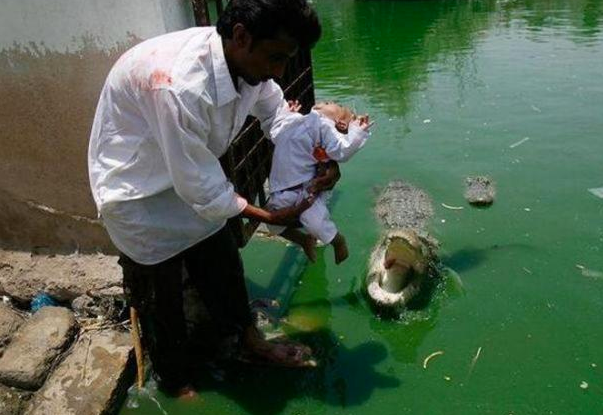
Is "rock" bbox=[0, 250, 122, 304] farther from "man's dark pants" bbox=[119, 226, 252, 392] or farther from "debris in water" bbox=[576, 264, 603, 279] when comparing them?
"debris in water" bbox=[576, 264, 603, 279]

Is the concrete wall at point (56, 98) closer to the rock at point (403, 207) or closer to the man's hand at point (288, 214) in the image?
the man's hand at point (288, 214)

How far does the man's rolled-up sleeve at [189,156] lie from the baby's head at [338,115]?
93 centimetres

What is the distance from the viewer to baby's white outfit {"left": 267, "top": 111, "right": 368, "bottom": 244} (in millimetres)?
2836

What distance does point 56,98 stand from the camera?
303cm

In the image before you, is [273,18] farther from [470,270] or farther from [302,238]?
[470,270]

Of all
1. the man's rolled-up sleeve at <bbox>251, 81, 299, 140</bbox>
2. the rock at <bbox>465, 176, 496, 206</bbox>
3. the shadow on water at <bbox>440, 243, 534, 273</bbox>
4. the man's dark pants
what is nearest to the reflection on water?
the rock at <bbox>465, 176, 496, 206</bbox>

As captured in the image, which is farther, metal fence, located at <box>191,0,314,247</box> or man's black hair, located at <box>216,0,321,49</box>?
metal fence, located at <box>191,0,314,247</box>

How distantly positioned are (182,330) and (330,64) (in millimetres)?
8677

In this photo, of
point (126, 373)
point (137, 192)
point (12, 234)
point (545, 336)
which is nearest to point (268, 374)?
point (126, 373)

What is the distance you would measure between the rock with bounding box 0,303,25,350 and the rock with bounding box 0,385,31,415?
0.33 meters

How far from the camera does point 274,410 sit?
113 inches

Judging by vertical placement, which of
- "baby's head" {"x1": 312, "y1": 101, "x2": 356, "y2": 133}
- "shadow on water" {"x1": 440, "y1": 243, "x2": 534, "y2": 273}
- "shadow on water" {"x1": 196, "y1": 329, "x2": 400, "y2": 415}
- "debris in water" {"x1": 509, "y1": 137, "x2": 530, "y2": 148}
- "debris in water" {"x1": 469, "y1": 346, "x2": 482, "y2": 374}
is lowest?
"shadow on water" {"x1": 196, "y1": 329, "x2": 400, "y2": 415}

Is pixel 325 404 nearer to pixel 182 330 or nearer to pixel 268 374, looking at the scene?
pixel 268 374

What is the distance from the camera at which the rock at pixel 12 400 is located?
9.20 ft
